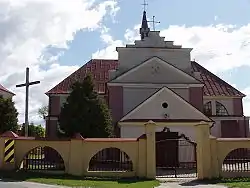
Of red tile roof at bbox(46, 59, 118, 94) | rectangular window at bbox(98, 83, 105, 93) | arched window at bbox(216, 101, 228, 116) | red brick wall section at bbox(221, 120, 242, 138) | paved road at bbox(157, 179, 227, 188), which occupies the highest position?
red tile roof at bbox(46, 59, 118, 94)

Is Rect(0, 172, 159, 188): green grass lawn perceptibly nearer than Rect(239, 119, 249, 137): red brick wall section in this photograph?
Yes

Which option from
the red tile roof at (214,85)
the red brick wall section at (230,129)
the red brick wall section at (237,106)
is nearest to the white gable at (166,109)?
the red brick wall section at (230,129)

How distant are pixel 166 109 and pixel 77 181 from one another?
12159 millimetres

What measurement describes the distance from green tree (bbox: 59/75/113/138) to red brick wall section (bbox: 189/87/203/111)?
952 cm

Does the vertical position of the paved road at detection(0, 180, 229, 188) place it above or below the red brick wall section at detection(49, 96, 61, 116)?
below

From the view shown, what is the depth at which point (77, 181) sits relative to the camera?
60.0 feet

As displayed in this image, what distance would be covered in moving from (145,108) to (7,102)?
11.3 m

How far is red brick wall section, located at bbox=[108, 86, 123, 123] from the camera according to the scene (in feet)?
108

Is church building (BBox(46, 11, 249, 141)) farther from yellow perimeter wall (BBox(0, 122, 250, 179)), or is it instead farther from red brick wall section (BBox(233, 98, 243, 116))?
yellow perimeter wall (BBox(0, 122, 250, 179))

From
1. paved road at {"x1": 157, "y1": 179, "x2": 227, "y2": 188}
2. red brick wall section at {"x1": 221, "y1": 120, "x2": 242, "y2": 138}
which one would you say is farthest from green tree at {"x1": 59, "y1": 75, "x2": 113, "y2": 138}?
red brick wall section at {"x1": 221, "y1": 120, "x2": 242, "y2": 138}

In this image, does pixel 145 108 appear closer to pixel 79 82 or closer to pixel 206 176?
pixel 79 82

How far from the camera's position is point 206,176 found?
1980 cm

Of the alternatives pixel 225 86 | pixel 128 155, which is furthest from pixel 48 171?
pixel 225 86

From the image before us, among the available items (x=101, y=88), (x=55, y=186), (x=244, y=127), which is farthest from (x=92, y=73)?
(x=55, y=186)
